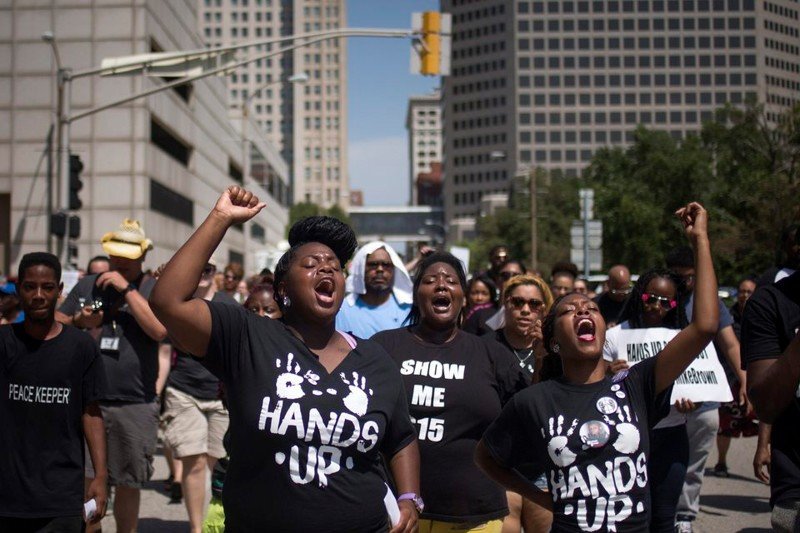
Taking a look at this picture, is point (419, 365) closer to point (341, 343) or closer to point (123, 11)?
point (341, 343)

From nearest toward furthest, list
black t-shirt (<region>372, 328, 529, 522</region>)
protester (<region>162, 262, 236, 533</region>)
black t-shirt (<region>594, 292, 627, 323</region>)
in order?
black t-shirt (<region>372, 328, 529, 522</region>), protester (<region>162, 262, 236, 533</region>), black t-shirt (<region>594, 292, 627, 323</region>)

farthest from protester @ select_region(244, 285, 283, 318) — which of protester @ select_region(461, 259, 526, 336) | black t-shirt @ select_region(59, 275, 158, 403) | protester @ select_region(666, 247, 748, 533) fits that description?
protester @ select_region(666, 247, 748, 533)

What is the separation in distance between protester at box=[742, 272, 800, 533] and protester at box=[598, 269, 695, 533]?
155cm

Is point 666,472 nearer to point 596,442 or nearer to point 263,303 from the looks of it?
point 596,442

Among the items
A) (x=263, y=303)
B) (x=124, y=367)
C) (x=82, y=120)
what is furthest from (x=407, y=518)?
(x=82, y=120)

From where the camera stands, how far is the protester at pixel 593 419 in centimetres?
379

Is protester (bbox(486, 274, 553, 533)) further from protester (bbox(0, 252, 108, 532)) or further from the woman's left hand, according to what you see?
protester (bbox(0, 252, 108, 532))

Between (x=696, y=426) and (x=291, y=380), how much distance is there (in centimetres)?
440

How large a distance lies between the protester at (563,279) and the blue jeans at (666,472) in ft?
13.1

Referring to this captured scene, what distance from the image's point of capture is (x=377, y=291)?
7.09 m

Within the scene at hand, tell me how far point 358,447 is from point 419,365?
4.87ft

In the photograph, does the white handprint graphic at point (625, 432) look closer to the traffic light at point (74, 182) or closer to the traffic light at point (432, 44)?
the traffic light at point (432, 44)

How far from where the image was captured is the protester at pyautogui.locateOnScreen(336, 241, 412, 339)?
698 cm

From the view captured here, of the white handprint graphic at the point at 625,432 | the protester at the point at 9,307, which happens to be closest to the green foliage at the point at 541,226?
the protester at the point at 9,307
